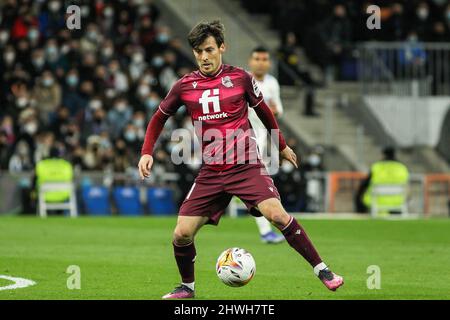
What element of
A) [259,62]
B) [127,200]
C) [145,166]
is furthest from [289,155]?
[127,200]

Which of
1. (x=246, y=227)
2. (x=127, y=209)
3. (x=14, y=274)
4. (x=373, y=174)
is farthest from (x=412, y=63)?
(x=14, y=274)

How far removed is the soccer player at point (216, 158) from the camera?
1117 centimetres

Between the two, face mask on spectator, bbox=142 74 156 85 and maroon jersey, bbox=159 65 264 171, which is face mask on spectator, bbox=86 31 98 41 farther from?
maroon jersey, bbox=159 65 264 171

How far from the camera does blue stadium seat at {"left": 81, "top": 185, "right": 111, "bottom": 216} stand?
27750 millimetres

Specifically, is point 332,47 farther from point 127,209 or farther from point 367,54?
point 127,209

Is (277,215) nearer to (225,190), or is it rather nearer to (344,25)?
(225,190)

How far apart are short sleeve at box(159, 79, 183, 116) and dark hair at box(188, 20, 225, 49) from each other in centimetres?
47

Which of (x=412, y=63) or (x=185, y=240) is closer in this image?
(x=185, y=240)

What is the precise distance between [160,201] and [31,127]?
11.8 ft

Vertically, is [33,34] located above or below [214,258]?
above

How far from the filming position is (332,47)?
3297 cm

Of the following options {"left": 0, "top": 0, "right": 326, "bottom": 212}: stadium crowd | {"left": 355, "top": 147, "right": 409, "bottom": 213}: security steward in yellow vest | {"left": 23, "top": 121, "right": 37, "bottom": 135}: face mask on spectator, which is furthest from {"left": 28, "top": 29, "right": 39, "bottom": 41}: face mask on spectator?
{"left": 355, "top": 147, "right": 409, "bottom": 213}: security steward in yellow vest

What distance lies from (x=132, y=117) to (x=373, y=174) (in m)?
6.99

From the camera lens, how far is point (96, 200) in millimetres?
27766
